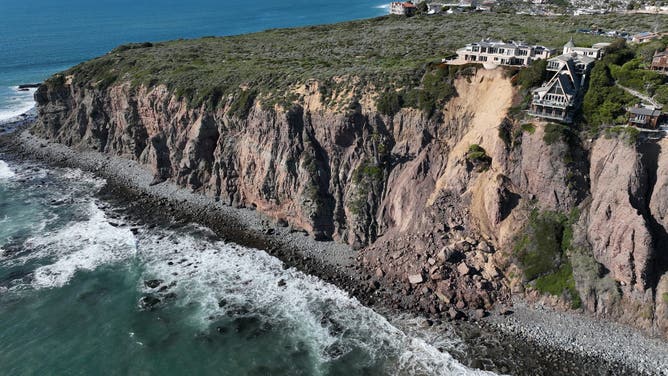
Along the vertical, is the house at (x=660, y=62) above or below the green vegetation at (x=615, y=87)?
above

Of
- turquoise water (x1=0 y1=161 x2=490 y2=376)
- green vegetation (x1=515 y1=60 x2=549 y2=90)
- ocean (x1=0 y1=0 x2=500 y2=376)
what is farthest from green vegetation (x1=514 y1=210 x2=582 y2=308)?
green vegetation (x1=515 y1=60 x2=549 y2=90)

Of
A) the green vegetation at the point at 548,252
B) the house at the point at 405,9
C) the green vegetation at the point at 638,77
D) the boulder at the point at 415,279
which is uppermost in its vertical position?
the house at the point at 405,9

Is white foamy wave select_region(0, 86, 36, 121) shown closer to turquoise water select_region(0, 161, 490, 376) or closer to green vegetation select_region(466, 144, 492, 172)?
turquoise water select_region(0, 161, 490, 376)

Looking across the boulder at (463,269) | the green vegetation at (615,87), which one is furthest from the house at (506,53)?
the boulder at (463,269)

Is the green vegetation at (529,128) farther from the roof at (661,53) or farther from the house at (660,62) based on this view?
the roof at (661,53)

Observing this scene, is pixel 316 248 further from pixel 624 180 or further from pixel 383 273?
pixel 624 180

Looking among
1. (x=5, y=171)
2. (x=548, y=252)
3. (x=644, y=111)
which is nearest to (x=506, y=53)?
(x=644, y=111)

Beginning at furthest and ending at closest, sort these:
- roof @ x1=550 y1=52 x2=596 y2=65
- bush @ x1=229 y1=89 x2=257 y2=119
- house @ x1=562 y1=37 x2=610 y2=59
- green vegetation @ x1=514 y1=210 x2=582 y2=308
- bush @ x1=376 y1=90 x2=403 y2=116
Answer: bush @ x1=229 y1=89 x2=257 y2=119, bush @ x1=376 y1=90 x2=403 y2=116, house @ x1=562 y1=37 x2=610 y2=59, roof @ x1=550 y1=52 x2=596 y2=65, green vegetation @ x1=514 y1=210 x2=582 y2=308
